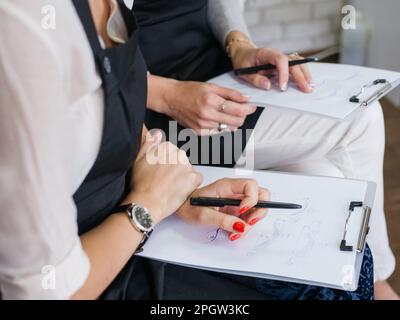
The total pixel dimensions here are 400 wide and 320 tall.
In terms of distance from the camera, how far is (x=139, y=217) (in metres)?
0.69

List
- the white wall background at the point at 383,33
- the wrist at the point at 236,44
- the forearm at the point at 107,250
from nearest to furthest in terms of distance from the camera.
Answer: the forearm at the point at 107,250 < the wrist at the point at 236,44 < the white wall background at the point at 383,33

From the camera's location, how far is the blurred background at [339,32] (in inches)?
78.4

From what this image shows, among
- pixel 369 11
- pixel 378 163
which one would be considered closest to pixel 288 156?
pixel 378 163

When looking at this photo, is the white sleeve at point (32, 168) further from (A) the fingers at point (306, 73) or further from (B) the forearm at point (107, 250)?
(A) the fingers at point (306, 73)

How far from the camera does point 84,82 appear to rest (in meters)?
0.56

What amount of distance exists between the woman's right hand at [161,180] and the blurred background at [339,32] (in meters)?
1.13

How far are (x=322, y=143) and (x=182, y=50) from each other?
33cm

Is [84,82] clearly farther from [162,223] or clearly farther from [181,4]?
[181,4]

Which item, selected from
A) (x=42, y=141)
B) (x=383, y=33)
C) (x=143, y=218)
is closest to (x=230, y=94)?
(x=143, y=218)

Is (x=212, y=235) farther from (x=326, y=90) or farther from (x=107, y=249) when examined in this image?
(x=326, y=90)

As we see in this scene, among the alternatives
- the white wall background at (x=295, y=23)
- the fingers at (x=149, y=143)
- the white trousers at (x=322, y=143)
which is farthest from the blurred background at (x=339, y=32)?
the fingers at (x=149, y=143)

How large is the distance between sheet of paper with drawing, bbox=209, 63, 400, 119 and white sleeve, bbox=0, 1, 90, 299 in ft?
1.56

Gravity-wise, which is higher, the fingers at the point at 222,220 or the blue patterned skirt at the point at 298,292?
the fingers at the point at 222,220

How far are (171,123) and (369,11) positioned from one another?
1386 millimetres
